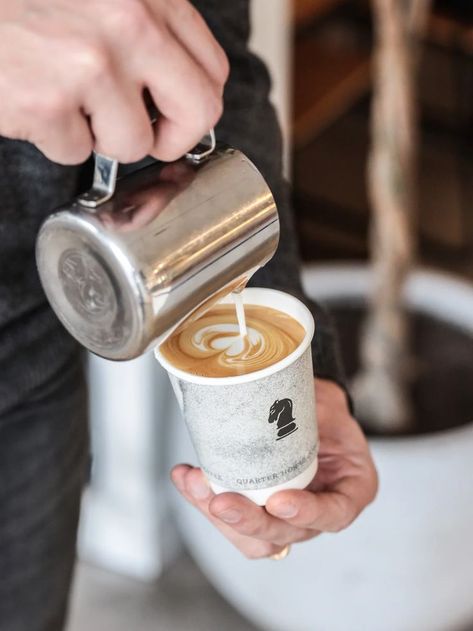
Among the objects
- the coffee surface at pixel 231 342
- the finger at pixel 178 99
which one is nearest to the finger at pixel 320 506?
the coffee surface at pixel 231 342

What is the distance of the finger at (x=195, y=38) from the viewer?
51cm

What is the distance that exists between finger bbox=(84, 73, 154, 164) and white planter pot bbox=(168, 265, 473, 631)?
761 mm

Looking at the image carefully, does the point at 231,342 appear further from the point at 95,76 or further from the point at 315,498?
the point at 95,76

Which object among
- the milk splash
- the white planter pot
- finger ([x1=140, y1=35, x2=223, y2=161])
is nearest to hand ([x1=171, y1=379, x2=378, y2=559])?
the milk splash

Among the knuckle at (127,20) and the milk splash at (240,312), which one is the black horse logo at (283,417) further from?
the knuckle at (127,20)

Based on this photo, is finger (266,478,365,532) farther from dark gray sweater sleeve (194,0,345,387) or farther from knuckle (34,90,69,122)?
knuckle (34,90,69,122)

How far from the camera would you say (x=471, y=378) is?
4.83ft

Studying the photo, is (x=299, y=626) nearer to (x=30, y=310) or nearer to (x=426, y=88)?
(x=30, y=310)

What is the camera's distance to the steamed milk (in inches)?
25.1

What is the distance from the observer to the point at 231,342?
2.17 feet

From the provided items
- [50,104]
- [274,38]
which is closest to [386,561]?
[274,38]

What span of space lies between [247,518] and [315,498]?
7 centimetres

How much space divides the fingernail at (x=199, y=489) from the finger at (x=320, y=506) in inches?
2.4

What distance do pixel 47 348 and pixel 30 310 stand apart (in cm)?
4
